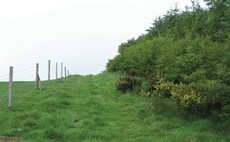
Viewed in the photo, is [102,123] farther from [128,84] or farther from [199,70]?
[128,84]

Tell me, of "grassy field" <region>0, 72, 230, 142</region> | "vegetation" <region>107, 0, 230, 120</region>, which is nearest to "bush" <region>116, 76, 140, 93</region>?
"vegetation" <region>107, 0, 230, 120</region>

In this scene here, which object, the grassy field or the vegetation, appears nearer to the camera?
the grassy field

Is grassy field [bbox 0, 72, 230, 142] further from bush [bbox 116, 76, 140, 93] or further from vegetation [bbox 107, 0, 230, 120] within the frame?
bush [bbox 116, 76, 140, 93]

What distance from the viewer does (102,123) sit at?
12.1 m

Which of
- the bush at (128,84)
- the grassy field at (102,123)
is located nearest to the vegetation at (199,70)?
the grassy field at (102,123)

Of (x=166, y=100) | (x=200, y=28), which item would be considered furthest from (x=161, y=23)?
(x=166, y=100)

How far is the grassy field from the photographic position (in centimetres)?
1041

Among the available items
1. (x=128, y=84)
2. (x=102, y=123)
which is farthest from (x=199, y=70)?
(x=128, y=84)

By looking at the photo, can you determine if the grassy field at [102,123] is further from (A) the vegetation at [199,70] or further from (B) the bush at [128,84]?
(B) the bush at [128,84]

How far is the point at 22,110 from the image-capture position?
13.9 meters

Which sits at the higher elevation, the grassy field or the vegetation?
the vegetation

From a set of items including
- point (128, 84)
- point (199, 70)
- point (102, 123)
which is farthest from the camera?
point (128, 84)

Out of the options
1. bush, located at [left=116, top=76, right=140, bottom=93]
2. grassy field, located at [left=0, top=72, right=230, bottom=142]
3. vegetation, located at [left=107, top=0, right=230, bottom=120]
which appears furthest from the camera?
bush, located at [left=116, top=76, right=140, bottom=93]

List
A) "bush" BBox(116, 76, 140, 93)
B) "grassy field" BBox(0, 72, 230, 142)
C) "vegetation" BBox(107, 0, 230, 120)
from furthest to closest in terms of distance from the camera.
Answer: "bush" BBox(116, 76, 140, 93), "vegetation" BBox(107, 0, 230, 120), "grassy field" BBox(0, 72, 230, 142)
